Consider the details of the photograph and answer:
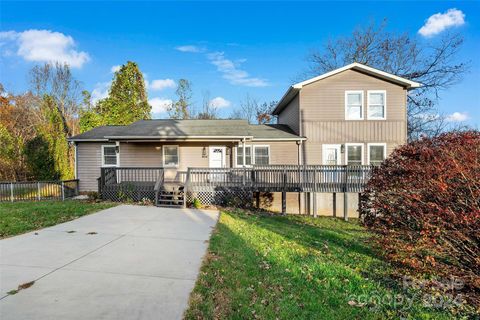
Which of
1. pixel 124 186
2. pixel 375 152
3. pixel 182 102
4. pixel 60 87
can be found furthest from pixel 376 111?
pixel 60 87

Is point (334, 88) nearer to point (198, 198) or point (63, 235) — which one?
point (198, 198)

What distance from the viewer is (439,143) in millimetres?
4875

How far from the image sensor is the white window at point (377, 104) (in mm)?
14172

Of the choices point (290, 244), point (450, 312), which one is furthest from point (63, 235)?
point (450, 312)

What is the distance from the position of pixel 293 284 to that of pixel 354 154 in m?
12.0

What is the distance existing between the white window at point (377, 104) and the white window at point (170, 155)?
35.6ft

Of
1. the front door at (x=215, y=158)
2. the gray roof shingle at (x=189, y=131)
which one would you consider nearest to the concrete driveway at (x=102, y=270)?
the gray roof shingle at (x=189, y=131)

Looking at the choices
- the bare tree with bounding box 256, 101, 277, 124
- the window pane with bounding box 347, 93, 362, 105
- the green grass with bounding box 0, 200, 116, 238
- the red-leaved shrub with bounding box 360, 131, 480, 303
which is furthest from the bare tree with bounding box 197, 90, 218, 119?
the red-leaved shrub with bounding box 360, 131, 480, 303

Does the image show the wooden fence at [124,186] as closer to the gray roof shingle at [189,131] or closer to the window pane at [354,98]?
the gray roof shingle at [189,131]

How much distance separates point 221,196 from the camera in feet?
38.3

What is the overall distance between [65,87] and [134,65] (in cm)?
889

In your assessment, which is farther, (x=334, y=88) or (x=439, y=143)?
(x=334, y=88)

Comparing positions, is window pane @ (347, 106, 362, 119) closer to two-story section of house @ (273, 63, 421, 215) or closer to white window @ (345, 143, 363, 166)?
two-story section of house @ (273, 63, 421, 215)

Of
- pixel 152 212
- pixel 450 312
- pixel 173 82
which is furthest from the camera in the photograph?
pixel 173 82
